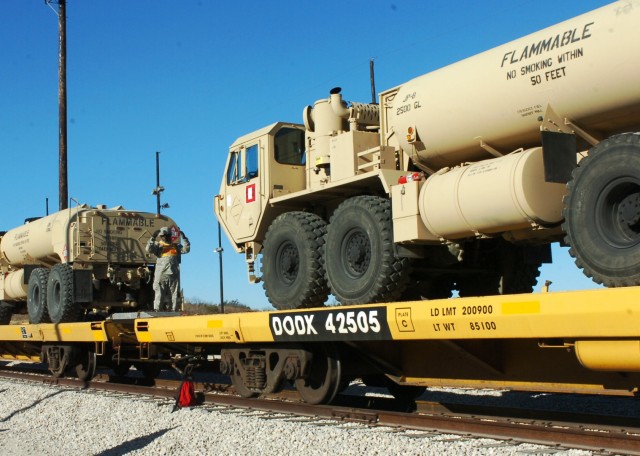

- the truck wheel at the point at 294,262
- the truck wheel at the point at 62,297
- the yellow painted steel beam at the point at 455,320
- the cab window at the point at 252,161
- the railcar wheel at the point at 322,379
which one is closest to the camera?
the yellow painted steel beam at the point at 455,320

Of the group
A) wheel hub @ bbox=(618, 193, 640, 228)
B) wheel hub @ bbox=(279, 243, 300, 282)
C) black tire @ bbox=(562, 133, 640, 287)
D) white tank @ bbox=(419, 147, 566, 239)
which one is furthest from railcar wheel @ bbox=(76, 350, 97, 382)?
wheel hub @ bbox=(618, 193, 640, 228)

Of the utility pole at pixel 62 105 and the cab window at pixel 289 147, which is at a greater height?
the utility pole at pixel 62 105

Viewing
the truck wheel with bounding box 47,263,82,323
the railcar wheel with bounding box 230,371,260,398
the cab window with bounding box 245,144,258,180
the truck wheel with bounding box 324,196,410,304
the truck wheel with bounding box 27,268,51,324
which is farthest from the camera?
the truck wheel with bounding box 27,268,51,324

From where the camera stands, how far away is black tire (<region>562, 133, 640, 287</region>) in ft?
20.6

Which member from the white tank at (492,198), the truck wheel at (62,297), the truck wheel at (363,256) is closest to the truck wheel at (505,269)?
the truck wheel at (363,256)

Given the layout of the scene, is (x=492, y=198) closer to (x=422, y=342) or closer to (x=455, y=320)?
(x=455, y=320)

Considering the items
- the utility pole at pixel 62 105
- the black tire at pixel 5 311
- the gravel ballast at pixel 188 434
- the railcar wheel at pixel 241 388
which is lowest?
the gravel ballast at pixel 188 434

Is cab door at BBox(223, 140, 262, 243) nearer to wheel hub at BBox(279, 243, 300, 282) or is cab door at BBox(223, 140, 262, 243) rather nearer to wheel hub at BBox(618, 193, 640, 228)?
wheel hub at BBox(279, 243, 300, 282)

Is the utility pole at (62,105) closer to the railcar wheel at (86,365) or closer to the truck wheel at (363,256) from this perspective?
the railcar wheel at (86,365)

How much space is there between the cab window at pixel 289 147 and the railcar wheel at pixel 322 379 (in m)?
2.88

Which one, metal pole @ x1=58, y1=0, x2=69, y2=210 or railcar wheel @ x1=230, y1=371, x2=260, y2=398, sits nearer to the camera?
railcar wheel @ x1=230, y1=371, x2=260, y2=398

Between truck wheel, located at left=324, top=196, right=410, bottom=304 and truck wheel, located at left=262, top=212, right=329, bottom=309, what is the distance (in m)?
0.35

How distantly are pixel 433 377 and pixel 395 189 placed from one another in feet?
6.65

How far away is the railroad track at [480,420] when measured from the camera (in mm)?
6578
